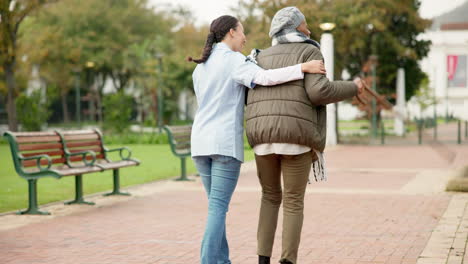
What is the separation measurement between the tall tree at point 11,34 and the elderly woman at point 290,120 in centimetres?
2582

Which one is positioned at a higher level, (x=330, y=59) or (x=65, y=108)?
(x=330, y=59)

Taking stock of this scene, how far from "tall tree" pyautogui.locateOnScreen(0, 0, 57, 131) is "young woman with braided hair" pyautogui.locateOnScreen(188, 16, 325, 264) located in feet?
84.1

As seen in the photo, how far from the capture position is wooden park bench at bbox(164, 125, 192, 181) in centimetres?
1279

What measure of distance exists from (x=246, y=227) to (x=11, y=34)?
2439cm

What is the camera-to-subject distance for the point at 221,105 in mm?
4824

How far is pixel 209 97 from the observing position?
16.0 feet

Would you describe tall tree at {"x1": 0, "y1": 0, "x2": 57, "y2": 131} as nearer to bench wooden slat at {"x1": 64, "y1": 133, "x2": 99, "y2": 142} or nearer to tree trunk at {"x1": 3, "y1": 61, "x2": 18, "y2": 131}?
tree trunk at {"x1": 3, "y1": 61, "x2": 18, "y2": 131}

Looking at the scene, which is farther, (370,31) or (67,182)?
(370,31)

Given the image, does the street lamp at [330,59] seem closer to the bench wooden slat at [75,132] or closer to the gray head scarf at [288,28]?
the bench wooden slat at [75,132]

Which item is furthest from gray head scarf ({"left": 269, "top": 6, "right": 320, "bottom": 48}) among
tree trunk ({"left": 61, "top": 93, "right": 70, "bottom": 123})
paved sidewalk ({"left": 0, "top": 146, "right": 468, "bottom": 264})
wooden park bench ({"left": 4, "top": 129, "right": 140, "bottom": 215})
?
tree trunk ({"left": 61, "top": 93, "right": 70, "bottom": 123})

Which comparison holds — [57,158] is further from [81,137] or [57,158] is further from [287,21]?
[287,21]

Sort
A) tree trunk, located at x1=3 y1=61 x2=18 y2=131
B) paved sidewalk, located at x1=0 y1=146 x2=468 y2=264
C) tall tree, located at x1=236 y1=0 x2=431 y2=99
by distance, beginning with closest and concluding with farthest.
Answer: paved sidewalk, located at x1=0 y1=146 x2=468 y2=264 → tall tree, located at x1=236 y1=0 x2=431 y2=99 → tree trunk, located at x1=3 y1=61 x2=18 y2=131

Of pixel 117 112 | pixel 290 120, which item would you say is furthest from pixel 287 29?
pixel 117 112

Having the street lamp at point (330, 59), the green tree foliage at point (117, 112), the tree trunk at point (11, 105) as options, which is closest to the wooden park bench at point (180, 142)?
the street lamp at point (330, 59)
